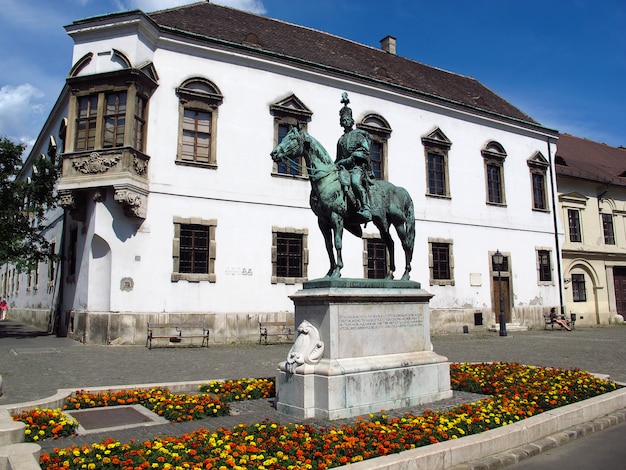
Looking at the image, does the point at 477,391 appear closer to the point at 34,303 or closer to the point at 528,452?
the point at 528,452

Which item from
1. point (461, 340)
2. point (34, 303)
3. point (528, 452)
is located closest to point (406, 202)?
point (528, 452)

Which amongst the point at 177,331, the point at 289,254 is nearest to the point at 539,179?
the point at 289,254

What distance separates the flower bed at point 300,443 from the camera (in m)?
4.64

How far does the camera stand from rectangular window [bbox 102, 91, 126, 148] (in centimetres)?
1705

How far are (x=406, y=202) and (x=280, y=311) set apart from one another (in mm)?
10770

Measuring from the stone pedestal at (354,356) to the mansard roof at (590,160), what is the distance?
24.9 m

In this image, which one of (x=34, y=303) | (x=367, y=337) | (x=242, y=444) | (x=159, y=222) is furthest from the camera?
(x=34, y=303)

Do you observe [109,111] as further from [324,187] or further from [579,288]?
[579,288]

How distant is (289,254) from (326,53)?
10105mm

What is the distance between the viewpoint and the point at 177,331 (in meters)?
16.8

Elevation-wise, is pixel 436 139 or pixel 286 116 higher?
pixel 436 139

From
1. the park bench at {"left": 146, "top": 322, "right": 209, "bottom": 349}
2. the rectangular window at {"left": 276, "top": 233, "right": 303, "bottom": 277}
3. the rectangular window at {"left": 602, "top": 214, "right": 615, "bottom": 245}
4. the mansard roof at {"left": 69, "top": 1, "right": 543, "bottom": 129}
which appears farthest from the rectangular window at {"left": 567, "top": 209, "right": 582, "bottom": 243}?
the park bench at {"left": 146, "top": 322, "right": 209, "bottom": 349}

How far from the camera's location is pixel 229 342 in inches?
698

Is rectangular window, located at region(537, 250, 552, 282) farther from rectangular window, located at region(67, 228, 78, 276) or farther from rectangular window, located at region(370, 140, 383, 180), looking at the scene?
rectangular window, located at region(67, 228, 78, 276)
